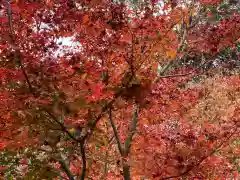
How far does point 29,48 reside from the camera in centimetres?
325

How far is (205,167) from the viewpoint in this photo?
5.01 m

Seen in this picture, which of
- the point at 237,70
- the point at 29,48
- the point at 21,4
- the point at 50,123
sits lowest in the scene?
the point at 50,123

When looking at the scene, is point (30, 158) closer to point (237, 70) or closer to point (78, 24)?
point (78, 24)

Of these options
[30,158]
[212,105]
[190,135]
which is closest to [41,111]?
[30,158]

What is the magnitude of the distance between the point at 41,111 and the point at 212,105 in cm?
1409

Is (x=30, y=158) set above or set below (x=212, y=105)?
below

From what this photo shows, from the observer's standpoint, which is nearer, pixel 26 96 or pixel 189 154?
pixel 26 96

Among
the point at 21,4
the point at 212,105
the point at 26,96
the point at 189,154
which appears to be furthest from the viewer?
the point at 212,105

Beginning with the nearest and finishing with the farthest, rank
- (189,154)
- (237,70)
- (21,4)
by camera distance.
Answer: (21,4)
(189,154)
(237,70)

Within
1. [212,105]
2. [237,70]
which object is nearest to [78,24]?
[212,105]

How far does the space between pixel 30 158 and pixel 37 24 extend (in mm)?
2064

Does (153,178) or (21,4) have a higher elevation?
(21,4)

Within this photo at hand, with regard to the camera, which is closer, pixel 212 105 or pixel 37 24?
pixel 37 24

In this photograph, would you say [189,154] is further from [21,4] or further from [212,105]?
[212,105]
